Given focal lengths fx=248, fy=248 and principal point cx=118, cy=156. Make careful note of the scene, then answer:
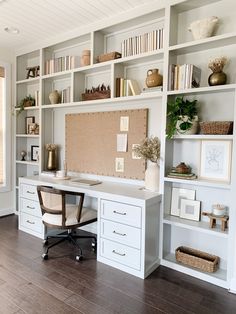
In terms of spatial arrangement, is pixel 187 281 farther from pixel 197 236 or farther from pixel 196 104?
pixel 196 104

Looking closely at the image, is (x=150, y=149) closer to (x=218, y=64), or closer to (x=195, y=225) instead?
(x=195, y=225)

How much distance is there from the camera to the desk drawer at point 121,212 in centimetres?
241

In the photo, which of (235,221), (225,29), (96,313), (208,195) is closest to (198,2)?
(225,29)

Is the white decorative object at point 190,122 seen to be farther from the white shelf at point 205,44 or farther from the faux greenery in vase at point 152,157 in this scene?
the white shelf at point 205,44

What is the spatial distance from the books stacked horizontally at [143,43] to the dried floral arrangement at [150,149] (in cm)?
101

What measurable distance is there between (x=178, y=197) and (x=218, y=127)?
872 mm

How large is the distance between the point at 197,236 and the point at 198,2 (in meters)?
2.38

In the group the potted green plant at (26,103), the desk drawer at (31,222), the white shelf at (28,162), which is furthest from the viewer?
the potted green plant at (26,103)

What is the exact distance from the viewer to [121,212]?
252 centimetres

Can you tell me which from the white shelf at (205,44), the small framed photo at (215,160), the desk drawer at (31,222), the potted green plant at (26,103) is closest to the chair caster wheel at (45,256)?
the desk drawer at (31,222)

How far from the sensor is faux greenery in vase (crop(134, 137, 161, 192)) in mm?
2707

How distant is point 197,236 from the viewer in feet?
8.64

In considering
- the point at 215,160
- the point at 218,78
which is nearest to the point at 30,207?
the point at 215,160

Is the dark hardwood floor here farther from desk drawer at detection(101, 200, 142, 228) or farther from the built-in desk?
desk drawer at detection(101, 200, 142, 228)
